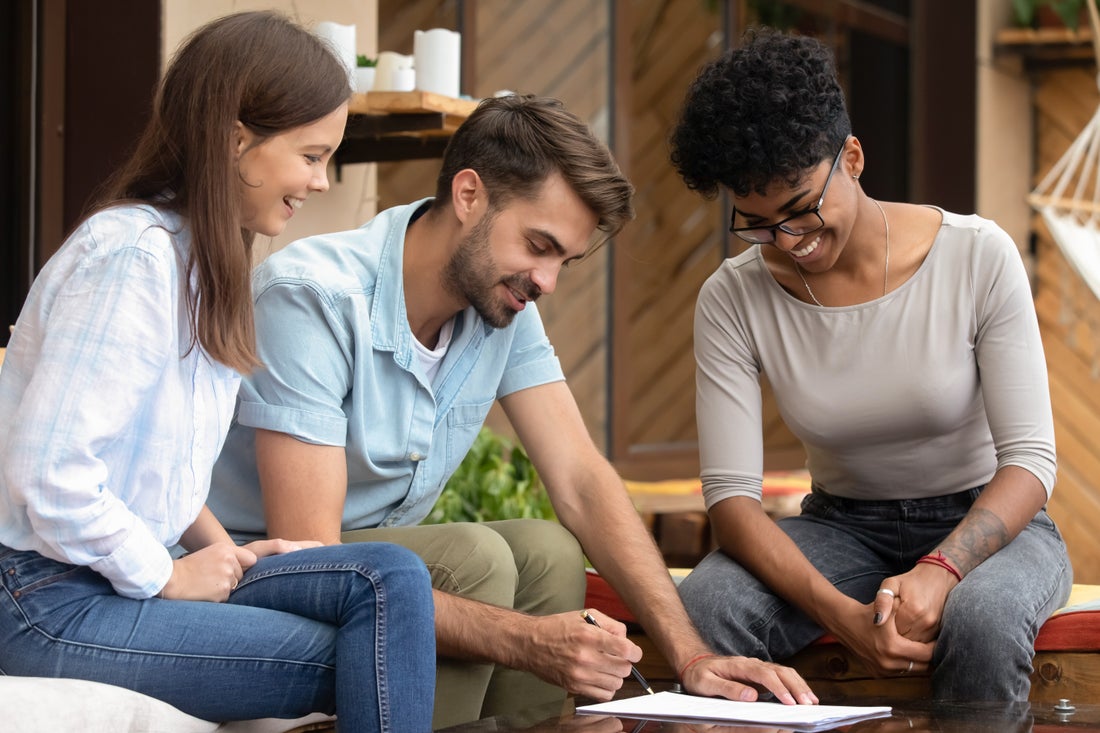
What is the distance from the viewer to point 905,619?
1910 millimetres

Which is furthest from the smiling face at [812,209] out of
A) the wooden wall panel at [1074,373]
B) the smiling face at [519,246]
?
the wooden wall panel at [1074,373]

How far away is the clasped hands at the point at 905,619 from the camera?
1.91 meters

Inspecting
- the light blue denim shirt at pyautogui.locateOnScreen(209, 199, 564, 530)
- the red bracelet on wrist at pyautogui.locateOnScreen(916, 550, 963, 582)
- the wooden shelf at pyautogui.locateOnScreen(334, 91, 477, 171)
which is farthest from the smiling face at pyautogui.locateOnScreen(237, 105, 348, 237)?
the wooden shelf at pyautogui.locateOnScreen(334, 91, 477, 171)

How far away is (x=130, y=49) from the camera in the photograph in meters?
2.70

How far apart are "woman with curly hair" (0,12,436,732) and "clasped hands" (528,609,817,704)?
0.74ft

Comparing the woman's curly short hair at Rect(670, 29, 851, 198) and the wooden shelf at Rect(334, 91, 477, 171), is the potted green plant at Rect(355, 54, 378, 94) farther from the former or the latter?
the woman's curly short hair at Rect(670, 29, 851, 198)

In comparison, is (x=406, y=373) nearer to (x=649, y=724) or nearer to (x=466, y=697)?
(x=466, y=697)

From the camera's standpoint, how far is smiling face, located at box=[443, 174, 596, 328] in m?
1.99

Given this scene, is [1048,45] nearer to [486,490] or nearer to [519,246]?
[486,490]

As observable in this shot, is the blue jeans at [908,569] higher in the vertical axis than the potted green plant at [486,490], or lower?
higher

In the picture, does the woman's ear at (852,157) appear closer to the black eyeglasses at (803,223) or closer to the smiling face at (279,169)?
the black eyeglasses at (803,223)

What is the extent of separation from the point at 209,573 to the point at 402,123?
154cm

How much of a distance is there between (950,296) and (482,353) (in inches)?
28.7

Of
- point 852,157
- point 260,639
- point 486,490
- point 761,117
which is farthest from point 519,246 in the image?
point 486,490
